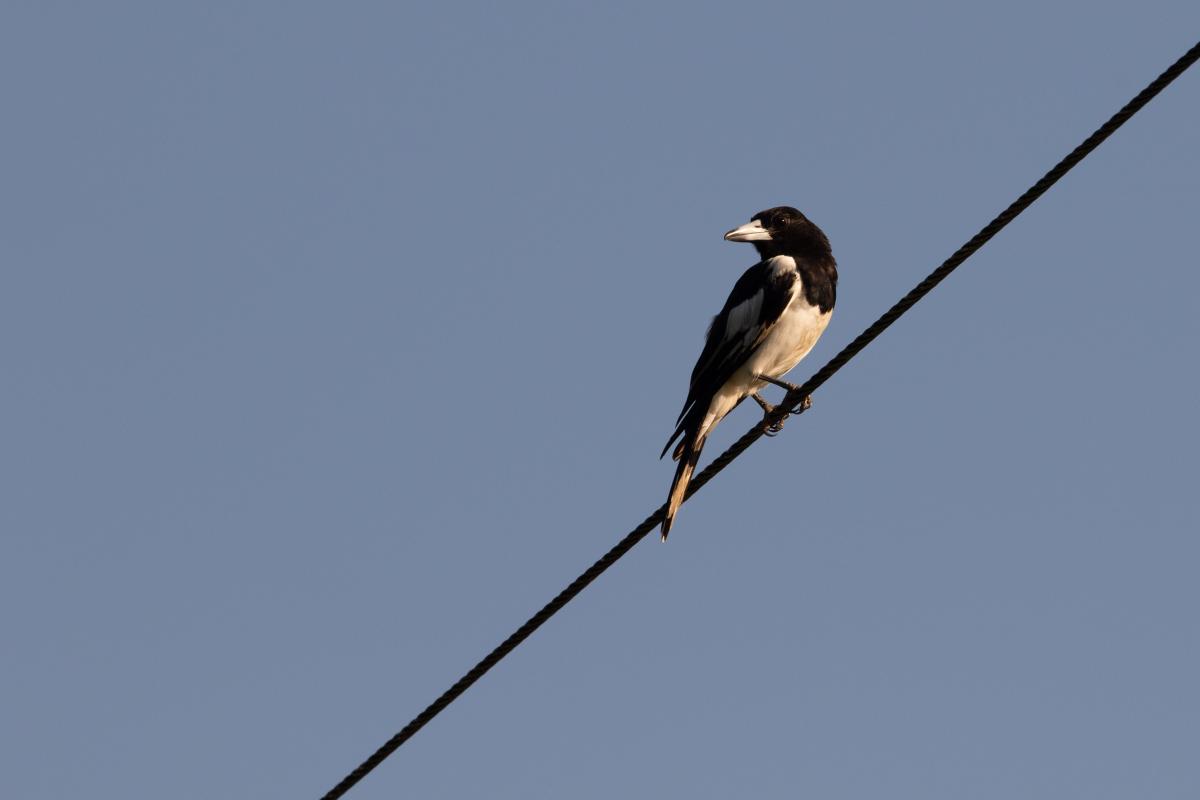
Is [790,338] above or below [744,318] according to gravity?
below

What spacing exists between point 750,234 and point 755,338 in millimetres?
1163

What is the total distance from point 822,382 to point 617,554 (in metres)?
0.91

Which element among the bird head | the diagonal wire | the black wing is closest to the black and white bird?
the black wing

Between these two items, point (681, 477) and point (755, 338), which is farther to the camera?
point (755, 338)

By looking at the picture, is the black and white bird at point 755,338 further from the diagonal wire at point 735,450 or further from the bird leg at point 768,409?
the diagonal wire at point 735,450

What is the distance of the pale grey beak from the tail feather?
4.85 ft

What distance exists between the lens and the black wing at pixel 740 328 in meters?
8.52

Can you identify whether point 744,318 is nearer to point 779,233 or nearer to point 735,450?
point 779,233

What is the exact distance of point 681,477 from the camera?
26.1ft

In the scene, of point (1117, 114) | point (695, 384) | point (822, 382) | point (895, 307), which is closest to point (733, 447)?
point (822, 382)

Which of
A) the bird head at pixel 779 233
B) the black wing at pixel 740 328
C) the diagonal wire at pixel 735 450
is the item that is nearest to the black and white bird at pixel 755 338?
the black wing at pixel 740 328

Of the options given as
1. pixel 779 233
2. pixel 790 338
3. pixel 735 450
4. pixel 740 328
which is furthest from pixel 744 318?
pixel 735 450

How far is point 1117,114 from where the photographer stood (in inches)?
185

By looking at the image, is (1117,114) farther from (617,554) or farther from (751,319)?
(751,319)
